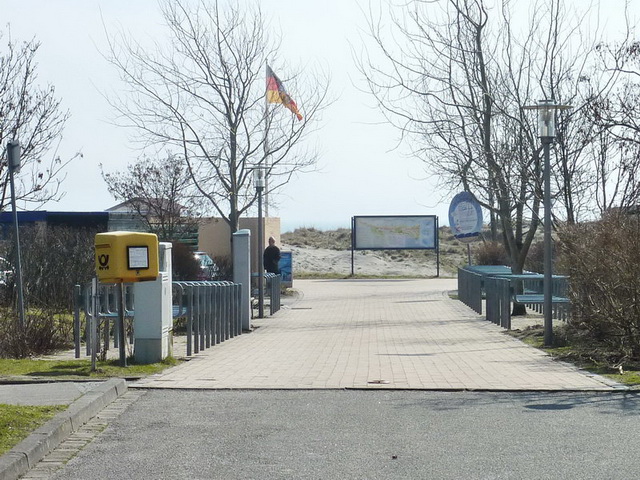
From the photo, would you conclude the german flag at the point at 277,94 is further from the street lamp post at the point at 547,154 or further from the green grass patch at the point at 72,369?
the green grass patch at the point at 72,369

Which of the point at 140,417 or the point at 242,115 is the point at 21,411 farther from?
the point at 242,115

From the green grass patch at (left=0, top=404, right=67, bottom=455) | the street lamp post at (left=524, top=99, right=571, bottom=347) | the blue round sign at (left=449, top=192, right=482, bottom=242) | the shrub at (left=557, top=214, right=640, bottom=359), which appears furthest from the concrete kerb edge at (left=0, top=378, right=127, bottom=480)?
the blue round sign at (left=449, top=192, right=482, bottom=242)

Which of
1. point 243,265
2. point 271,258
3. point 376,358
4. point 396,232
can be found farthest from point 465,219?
point 376,358

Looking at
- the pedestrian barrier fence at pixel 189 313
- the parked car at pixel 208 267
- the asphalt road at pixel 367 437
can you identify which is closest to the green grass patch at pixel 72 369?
the pedestrian barrier fence at pixel 189 313

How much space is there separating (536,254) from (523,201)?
1461 centimetres

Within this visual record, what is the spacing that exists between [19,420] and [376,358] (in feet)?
21.9

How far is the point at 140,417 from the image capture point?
337 inches

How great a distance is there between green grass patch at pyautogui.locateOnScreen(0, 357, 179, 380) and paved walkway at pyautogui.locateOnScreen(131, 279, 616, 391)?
27 cm

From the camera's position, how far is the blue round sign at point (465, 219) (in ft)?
107

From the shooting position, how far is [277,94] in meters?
27.0

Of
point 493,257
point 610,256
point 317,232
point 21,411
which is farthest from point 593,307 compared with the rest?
point 317,232

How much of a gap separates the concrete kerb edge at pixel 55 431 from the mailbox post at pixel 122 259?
1693mm

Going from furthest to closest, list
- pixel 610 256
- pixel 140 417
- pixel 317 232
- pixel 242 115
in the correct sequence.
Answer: pixel 317 232
pixel 242 115
pixel 610 256
pixel 140 417

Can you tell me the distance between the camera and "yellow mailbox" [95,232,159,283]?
37.3ft
